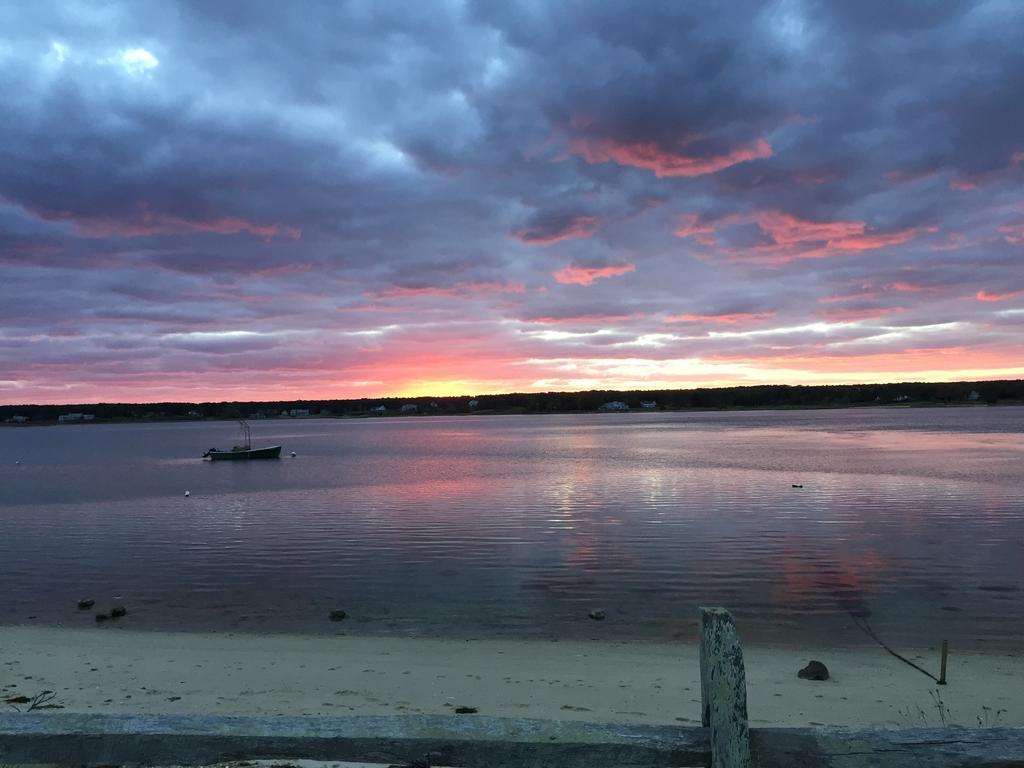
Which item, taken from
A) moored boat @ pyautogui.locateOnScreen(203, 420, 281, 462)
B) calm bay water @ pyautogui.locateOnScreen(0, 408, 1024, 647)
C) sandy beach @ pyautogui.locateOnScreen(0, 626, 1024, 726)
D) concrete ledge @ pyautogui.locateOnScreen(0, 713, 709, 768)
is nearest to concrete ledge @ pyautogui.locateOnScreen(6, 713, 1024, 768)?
concrete ledge @ pyautogui.locateOnScreen(0, 713, 709, 768)

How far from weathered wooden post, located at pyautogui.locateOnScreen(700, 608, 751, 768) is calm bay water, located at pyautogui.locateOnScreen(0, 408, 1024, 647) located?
38.7ft

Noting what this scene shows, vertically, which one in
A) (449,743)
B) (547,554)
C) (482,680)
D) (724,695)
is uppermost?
(724,695)

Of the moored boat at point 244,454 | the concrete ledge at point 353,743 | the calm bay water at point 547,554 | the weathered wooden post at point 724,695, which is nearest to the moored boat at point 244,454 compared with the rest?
the moored boat at point 244,454

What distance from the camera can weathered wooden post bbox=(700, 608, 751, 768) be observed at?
4375mm

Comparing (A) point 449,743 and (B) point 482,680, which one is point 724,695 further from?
(B) point 482,680

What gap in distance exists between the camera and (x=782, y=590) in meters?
20.0

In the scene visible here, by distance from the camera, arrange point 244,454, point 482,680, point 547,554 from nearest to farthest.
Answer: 1. point 482,680
2. point 547,554
3. point 244,454

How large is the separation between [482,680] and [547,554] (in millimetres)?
13385

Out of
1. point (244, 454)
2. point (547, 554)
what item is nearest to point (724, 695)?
point (547, 554)

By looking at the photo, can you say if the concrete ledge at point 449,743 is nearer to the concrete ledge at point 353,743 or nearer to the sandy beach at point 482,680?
the concrete ledge at point 353,743

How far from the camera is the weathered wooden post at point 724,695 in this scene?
438 cm

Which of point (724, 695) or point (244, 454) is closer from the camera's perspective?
point (724, 695)

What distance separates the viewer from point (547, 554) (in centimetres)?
2592

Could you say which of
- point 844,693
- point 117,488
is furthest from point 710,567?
point 117,488
